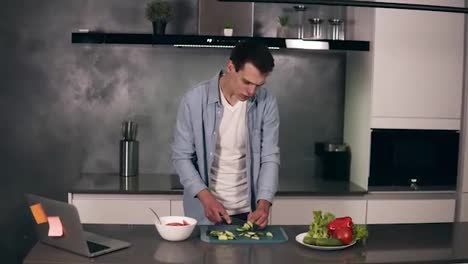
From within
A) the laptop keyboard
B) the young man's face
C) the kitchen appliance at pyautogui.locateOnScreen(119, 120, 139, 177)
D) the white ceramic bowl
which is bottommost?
the laptop keyboard

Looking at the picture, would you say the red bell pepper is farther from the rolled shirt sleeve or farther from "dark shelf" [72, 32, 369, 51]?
"dark shelf" [72, 32, 369, 51]

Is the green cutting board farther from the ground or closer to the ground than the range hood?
closer to the ground

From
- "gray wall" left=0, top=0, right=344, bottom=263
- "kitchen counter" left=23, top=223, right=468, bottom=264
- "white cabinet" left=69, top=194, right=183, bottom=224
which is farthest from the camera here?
"gray wall" left=0, top=0, right=344, bottom=263

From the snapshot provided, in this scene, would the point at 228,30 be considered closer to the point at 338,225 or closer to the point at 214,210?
the point at 214,210

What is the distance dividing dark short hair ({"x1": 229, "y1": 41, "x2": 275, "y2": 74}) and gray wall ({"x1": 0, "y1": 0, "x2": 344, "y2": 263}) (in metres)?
1.59

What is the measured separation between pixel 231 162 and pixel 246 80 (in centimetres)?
47

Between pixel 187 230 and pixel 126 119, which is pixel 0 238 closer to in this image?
pixel 126 119

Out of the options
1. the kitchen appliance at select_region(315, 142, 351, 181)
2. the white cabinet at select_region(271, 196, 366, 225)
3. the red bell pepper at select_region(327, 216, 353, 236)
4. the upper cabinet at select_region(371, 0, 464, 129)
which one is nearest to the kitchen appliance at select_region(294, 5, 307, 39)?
the upper cabinet at select_region(371, 0, 464, 129)

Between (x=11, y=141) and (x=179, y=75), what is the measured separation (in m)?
1.21

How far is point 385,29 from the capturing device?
363 centimetres

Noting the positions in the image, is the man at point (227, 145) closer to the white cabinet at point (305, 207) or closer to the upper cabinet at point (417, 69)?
the white cabinet at point (305, 207)

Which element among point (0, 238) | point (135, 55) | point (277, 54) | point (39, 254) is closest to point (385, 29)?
point (277, 54)

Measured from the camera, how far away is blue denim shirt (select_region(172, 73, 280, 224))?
105 inches

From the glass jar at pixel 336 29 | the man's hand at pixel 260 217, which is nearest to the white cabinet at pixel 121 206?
the man's hand at pixel 260 217
